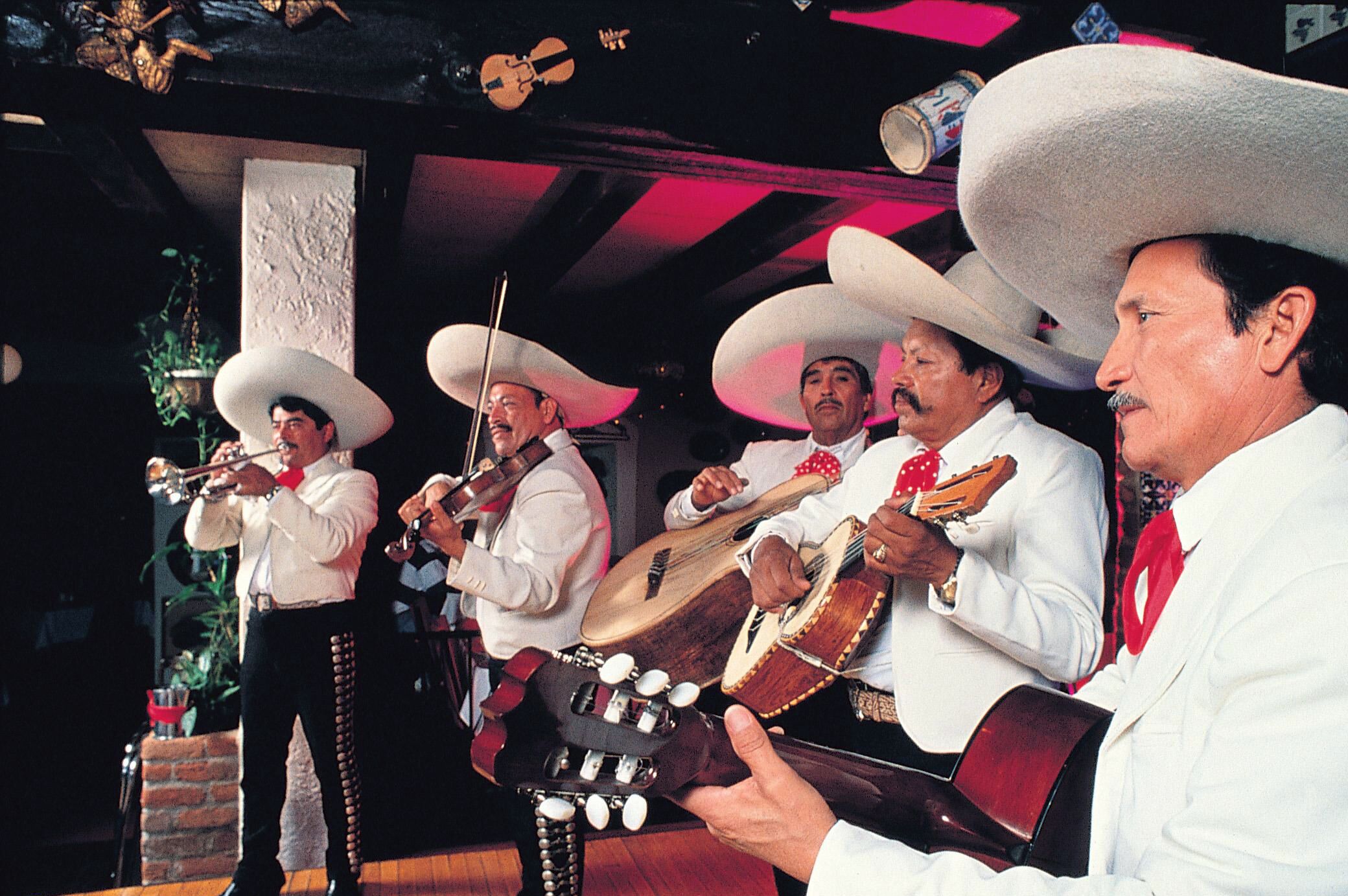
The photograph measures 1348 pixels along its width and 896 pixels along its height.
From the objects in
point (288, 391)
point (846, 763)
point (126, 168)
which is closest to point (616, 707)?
point (846, 763)

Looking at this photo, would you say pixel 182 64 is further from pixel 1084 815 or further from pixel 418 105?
pixel 1084 815

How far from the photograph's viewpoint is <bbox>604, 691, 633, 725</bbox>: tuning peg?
1.09 metres

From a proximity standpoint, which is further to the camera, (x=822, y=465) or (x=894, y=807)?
(x=822, y=465)

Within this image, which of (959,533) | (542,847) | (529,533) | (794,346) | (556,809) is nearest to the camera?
(556,809)

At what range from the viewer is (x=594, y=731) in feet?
3.66

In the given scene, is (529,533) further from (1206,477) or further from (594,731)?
(1206,477)

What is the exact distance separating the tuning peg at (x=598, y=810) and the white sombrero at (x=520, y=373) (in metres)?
2.71

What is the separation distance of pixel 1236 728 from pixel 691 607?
1992mm

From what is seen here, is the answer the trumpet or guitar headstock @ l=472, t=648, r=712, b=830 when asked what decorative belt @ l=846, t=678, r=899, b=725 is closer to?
guitar headstock @ l=472, t=648, r=712, b=830

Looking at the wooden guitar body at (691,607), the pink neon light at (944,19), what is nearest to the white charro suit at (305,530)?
the wooden guitar body at (691,607)

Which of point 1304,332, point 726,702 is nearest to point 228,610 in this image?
point 726,702

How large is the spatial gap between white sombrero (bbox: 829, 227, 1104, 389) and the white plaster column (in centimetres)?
235

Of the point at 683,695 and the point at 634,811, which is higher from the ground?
the point at 683,695

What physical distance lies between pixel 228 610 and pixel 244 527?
1.79 ft
